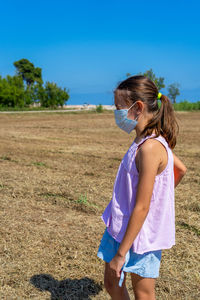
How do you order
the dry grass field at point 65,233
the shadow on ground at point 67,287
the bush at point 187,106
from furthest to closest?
the bush at point 187,106, the dry grass field at point 65,233, the shadow on ground at point 67,287

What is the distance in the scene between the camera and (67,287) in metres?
2.71

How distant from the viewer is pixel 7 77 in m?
44.2

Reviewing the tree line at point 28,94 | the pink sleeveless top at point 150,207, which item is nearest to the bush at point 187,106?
the tree line at point 28,94

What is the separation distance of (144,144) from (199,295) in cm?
160

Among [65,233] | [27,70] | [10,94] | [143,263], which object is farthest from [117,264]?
[27,70]

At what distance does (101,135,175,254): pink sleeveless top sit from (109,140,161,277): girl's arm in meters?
0.08

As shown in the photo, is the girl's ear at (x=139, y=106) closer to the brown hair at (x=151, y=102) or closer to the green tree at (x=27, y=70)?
the brown hair at (x=151, y=102)

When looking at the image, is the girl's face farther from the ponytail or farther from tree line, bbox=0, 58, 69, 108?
tree line, bbox=0, 58, 69, 108

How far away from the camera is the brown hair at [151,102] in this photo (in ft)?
5.58

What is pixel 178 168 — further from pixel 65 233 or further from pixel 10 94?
pixel 10 94

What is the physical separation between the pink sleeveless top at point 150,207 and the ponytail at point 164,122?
0.06 meters

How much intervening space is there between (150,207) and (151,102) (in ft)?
1.71

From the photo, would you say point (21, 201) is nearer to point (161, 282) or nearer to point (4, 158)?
point (161, 282)

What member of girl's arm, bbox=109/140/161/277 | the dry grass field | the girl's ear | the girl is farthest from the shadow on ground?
the girl's ear
